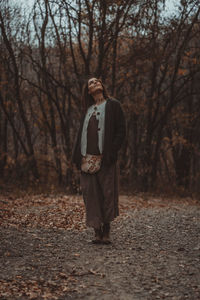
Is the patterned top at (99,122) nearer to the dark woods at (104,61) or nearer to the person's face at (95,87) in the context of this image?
the person's face at (95,87)

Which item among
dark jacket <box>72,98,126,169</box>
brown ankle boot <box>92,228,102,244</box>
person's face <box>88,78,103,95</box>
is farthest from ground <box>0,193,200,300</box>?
person's face <box>88,78,103,95</box>

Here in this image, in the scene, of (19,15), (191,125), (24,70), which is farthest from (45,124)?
(191,125)

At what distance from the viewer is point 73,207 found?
31.9 ft

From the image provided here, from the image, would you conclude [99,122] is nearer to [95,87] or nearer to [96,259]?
[95,87]

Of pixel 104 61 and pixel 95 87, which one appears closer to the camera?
pixel 95 87

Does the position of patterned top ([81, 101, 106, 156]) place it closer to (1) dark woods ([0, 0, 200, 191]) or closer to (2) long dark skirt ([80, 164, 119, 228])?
(2) long dark skirt ([80, 164, 119, 228])

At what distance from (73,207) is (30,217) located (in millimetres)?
1769

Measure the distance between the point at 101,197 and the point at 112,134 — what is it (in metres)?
0.92

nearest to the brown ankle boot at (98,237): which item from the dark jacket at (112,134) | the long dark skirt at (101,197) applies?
the long dark skirt at (101,197)

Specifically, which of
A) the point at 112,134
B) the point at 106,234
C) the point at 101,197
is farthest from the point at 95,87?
the point at 106,234

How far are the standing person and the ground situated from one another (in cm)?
44

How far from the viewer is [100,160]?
5.68 metres

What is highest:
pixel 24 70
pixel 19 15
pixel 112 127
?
pixel 19 15

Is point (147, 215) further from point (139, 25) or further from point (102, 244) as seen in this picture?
point (139, 25)
